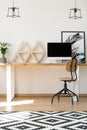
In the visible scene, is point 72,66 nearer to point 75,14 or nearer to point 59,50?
point 59,50

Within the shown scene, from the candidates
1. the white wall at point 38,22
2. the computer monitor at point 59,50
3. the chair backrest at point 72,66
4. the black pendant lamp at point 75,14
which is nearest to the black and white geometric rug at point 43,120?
the chair backrest at point 72,66

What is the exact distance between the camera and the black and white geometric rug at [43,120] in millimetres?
3780

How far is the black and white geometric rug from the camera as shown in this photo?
378 centimetres

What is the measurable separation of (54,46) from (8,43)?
1.07 m

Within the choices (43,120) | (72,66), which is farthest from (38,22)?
(43,120)

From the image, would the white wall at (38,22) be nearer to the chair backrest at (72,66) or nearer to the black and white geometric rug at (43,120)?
the chair backrest at (72,66)

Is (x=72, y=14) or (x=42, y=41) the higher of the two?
(x=72, y=14)

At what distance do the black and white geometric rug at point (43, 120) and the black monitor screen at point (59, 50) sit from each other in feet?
6.21

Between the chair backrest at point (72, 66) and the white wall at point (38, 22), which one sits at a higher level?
the white wall at point (38, 22)

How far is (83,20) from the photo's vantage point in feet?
21.5

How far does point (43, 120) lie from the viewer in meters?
4.15

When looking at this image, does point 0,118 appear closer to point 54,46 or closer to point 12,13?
Answer: point 54,46

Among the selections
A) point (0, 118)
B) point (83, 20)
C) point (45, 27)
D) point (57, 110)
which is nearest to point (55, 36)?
point (45, 27)

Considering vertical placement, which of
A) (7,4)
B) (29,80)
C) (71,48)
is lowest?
(29,80)
